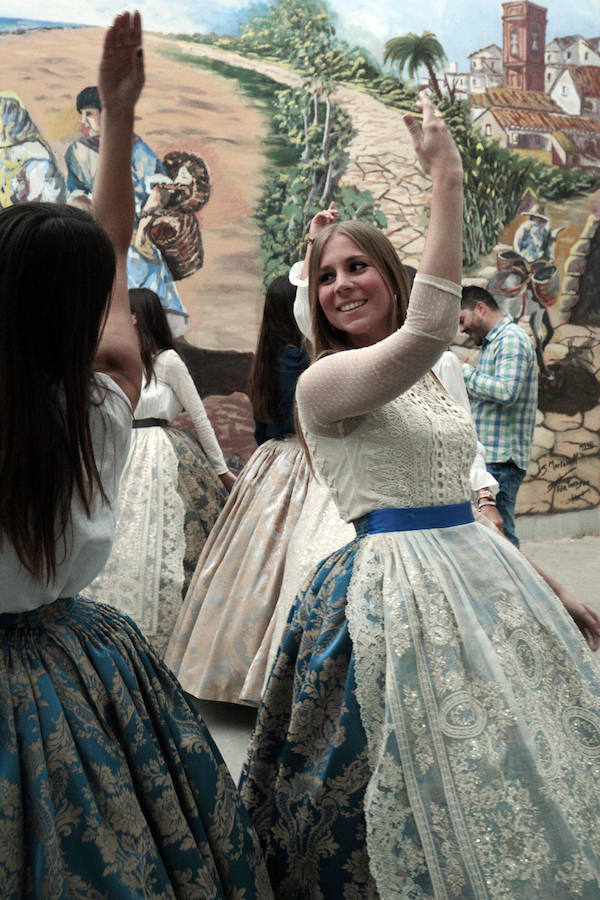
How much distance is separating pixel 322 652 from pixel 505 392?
3.37m

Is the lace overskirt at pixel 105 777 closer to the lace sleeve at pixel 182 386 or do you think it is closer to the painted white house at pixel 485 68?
the lace sleeve at pixel 182 386

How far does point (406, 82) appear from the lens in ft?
28.1

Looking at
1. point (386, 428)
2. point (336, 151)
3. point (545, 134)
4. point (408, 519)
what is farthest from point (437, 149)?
point (545, 134)

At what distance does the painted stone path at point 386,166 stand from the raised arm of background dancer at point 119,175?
6.89 meters

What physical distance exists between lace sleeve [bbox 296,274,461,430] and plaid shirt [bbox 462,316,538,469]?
10.6 ft

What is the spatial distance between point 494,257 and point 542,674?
23.6ft

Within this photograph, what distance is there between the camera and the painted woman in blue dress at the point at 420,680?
65.6 inches

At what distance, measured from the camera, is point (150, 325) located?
4516 mm

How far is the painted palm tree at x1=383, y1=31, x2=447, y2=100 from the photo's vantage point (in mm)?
8586

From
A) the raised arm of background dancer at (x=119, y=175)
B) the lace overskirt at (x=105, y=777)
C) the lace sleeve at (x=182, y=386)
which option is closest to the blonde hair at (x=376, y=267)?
the raised arm of background dancer at (x=119, y=175)

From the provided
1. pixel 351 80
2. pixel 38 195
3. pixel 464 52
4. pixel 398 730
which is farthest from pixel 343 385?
pixel 464 52

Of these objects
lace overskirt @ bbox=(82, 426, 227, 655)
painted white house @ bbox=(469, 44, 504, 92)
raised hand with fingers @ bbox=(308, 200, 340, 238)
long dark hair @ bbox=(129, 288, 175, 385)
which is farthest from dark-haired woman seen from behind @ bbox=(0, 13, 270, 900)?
painted white house @ bbox=(469, 44, 504, 92)

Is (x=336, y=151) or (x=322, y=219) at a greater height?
(x=336, y=151)

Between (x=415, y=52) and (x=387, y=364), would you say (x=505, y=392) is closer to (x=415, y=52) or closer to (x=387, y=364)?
(x=387, y=364)
